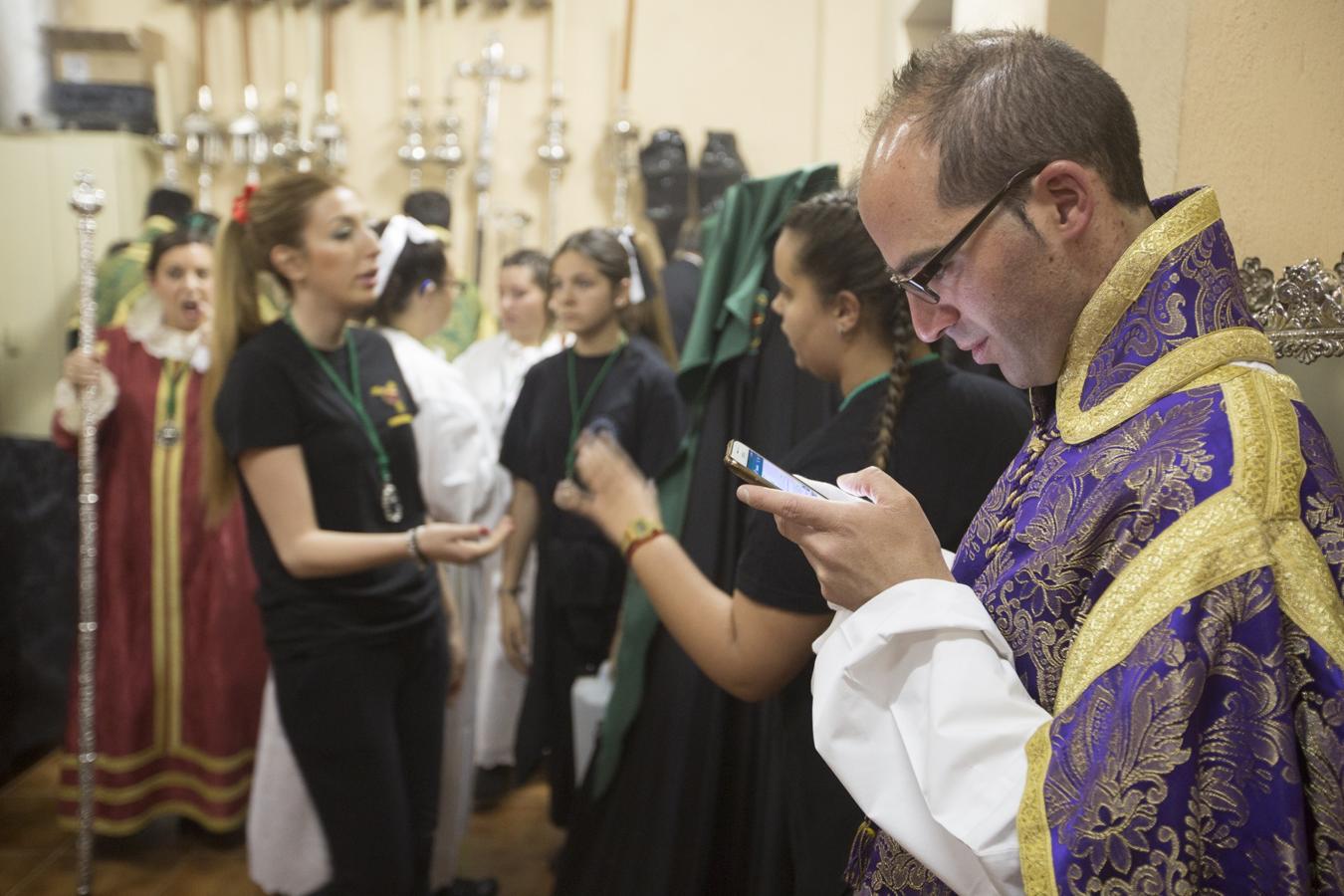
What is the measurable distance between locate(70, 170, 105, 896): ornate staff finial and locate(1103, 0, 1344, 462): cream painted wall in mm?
2254


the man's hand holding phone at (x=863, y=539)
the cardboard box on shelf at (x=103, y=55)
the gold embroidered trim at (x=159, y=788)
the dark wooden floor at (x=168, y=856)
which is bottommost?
the dark wooden floor at (x=168, y=856)

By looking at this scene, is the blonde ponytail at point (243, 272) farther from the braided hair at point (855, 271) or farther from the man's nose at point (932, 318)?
the man's nose at point (932, 318)

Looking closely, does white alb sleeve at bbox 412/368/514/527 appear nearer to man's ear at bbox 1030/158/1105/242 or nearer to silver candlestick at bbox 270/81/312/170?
man's ear at bbox 1030/158/1105/242

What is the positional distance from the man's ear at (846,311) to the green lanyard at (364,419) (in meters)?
0.99

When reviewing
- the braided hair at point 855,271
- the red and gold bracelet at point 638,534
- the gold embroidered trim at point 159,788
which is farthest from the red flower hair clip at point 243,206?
the gold embroidered trim at point 159,788

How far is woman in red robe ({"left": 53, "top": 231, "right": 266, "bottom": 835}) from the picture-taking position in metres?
2.78

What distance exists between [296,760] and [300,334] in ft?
2.54

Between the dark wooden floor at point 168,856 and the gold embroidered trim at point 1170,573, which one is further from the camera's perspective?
the dark wooden floor at point 168,856

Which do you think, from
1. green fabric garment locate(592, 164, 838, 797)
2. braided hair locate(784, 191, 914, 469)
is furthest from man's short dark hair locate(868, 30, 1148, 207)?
green fabric garment locate(592, 164, 838, 797)

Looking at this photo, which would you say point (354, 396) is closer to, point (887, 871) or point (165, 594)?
point (165, 594)

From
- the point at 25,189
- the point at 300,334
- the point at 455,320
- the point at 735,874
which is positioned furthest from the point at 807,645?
the point at 25,189

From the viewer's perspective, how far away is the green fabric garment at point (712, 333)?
183 cm

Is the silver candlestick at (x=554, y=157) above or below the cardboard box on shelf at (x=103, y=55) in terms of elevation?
below

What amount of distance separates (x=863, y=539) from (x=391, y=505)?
4.42 ft
